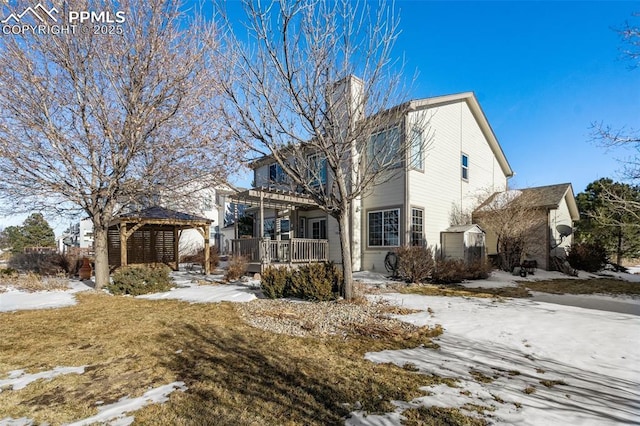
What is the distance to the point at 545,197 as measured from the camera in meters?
15.8

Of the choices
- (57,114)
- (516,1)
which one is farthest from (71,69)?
(516,1)

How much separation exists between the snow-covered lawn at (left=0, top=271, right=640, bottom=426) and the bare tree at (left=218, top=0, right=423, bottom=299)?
3229 mm

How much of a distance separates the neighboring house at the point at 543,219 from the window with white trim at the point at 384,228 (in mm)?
5416

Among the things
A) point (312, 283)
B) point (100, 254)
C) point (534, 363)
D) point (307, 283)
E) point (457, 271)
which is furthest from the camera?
point (457, 271)

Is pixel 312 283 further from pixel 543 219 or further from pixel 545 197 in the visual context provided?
pixel 545 197

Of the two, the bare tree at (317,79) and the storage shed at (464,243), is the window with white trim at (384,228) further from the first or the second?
the bare tree at (317,79)

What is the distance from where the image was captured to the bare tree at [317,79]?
6.70 m

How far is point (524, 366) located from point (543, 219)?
1381cm

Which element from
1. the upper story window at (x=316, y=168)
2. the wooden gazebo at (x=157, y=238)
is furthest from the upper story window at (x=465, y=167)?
the wooden gazebo at (x=157, y=238)

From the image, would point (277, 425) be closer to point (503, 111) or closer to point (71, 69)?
point (71, 69)

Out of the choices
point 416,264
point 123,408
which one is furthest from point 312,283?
point 123,408

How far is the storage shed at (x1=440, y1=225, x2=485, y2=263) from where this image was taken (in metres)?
14.2

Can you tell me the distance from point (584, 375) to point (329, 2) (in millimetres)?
7560

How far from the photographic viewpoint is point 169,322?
630 centimetres
